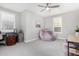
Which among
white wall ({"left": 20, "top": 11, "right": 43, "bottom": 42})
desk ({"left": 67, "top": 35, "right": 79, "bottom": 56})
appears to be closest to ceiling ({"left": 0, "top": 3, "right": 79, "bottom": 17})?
white wall ({"left": 20, "top": 11, "right": 43, "bottom": 42})

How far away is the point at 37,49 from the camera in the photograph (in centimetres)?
151

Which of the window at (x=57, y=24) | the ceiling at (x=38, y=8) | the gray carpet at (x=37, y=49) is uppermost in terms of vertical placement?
the ceiling at (x=38, y=8)

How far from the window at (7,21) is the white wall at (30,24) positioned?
0.49 feet

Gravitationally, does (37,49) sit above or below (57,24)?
below

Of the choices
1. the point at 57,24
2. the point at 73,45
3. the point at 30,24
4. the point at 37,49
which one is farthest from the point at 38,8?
the point at 73,45

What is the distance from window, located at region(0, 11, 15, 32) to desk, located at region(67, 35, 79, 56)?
0.90 meters

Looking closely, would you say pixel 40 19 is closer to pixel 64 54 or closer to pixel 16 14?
pixel 16 14

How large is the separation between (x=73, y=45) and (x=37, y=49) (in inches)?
21.9

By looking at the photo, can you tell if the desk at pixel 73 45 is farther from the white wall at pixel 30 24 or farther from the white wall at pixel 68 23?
the white wall at pixel 30 24

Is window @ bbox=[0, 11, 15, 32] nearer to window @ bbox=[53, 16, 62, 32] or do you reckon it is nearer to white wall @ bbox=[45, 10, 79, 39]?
white wall @ bbox=[45, 10, 79, 39]

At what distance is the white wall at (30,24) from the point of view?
1.50 metres

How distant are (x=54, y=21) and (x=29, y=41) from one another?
19.7 inches

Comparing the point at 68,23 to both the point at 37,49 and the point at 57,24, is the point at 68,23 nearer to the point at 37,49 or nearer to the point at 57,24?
the point at 57,24

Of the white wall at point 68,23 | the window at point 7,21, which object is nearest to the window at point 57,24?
the white wall at point 68,23
